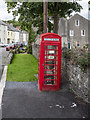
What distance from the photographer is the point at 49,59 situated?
6.56 m

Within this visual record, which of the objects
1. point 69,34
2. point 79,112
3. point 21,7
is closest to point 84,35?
point 69,34

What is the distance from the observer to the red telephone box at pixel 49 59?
255 inches

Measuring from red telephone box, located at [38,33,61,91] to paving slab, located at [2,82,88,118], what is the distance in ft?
1.22

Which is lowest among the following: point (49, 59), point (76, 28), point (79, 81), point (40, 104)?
point (40, 104)

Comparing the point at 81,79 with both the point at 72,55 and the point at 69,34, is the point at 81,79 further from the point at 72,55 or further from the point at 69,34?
the point at 69,34

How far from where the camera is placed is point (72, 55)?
625 centimetres

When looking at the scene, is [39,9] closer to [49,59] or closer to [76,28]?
[49,59]

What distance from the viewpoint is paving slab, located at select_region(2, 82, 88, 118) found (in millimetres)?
4391

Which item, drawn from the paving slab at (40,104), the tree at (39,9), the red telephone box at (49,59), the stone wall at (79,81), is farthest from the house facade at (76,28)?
the paving slab at (40,104)

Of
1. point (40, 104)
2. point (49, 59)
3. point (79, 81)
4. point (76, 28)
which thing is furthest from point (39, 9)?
point (76, 28)

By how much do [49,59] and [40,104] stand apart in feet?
6.76

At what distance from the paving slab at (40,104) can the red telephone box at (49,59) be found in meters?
0.37

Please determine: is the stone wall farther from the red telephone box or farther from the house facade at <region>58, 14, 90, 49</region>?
the house facade at <region>58, 14, 90, 49</region>

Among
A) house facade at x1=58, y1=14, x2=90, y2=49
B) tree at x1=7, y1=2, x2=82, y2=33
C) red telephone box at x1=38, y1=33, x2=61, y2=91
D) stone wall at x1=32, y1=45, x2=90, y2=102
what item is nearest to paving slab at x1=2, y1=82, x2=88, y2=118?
stone wall at x1=32, y1=45, x2=90, y2=102
